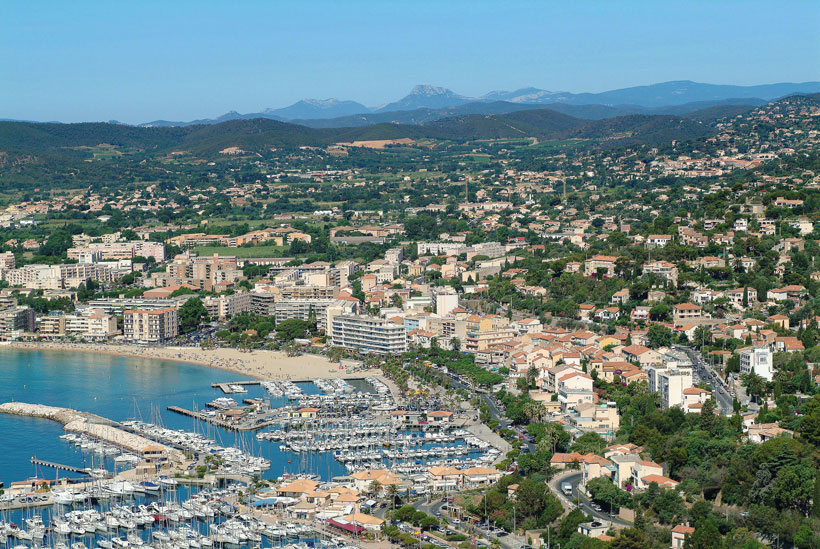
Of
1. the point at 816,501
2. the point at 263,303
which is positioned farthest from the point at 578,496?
the point at 263,303

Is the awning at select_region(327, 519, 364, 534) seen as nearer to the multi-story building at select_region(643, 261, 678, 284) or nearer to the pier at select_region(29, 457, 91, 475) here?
the pier at select_region(29, 457, 91, 475)

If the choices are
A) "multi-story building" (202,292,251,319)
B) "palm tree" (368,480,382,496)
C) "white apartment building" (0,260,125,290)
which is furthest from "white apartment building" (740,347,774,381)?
"white apartment building" (0,260,125,290)

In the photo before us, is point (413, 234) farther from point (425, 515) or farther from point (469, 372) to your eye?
point (425, 515)

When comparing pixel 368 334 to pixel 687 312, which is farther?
pixel 368 334

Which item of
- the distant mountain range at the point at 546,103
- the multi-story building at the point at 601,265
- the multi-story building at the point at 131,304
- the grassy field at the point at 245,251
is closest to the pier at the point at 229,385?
the multi-story building at the point at 131,304

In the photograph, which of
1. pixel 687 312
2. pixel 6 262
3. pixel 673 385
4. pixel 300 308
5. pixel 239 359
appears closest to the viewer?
pixel 673 385

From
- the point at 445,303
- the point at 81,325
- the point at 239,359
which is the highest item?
the point at 445,303

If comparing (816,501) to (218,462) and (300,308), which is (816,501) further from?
(300,308)
